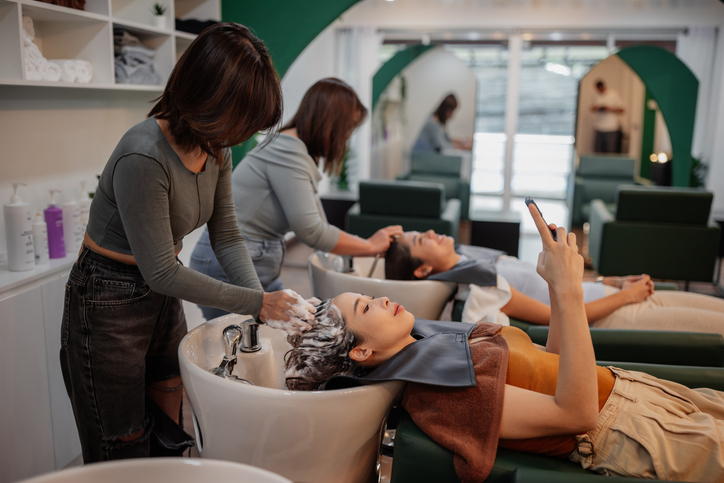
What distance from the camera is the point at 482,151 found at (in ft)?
22.7

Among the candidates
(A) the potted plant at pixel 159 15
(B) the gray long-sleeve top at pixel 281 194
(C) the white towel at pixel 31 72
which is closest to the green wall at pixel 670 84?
(A) the potted plant at pixel 159 15

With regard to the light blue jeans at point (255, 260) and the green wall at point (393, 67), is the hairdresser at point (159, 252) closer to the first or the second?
the light blue jeans at point (255, 260)

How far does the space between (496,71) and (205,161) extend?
5.83m

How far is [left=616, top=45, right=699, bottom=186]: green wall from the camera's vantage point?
6.20m

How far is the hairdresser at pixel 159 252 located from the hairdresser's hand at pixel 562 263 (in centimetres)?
55

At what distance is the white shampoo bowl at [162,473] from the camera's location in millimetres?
814

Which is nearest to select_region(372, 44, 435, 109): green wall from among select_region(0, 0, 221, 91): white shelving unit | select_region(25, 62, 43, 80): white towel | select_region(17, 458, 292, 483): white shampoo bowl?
select_region(0, 0, 221, 91): white shelving unit

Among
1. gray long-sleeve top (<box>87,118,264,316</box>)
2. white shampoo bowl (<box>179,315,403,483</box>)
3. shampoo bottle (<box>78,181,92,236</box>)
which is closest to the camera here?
white shampoo bowl (<box>179,315,403,483</box>)

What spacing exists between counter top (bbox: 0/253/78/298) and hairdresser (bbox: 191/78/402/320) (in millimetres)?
446

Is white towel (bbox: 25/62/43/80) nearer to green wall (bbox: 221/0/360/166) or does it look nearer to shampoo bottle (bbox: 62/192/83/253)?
shampoo bottle (bbox: 62/192/83/253)

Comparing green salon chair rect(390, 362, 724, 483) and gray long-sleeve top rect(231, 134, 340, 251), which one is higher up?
gray long-sleeve top rect(231, 134, 340, 251)

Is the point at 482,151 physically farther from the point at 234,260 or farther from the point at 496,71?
the point at 234,260

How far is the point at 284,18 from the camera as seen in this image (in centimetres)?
302

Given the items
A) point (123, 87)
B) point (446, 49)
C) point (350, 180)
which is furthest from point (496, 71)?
point (123, 87)
